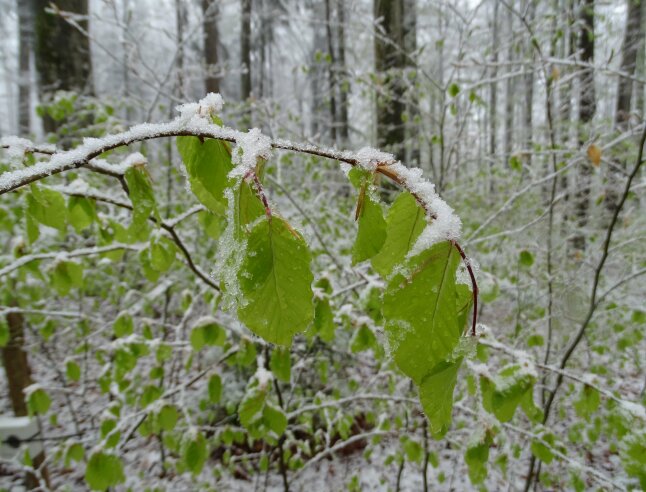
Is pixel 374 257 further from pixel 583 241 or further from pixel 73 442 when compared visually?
pixel 583 241

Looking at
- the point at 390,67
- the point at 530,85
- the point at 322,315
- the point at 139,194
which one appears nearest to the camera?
the point at 139,194

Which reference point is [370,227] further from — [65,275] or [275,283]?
[65,275]

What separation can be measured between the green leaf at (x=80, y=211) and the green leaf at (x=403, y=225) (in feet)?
3.68

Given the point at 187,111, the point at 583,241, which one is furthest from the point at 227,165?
the point at 583,241

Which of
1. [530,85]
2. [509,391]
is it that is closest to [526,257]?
[509,391]

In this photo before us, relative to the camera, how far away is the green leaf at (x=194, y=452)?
1832mm

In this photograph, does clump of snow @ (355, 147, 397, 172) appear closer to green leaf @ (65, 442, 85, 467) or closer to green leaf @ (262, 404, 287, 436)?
green leaf @ (262, 404, 287, 436)

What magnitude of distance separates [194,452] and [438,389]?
A: 1726 mm

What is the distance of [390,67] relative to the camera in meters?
4.70

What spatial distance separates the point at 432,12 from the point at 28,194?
4.31m

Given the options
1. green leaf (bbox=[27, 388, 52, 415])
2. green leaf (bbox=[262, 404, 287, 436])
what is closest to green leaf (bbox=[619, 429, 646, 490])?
green leaf (bbox=[262, 404, 287, 436])

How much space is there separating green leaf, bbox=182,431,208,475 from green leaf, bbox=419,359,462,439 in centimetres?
168

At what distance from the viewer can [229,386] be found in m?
4.00

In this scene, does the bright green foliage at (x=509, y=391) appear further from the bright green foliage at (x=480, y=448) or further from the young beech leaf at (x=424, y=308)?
the young beech leaf at (x=424, y=308)
